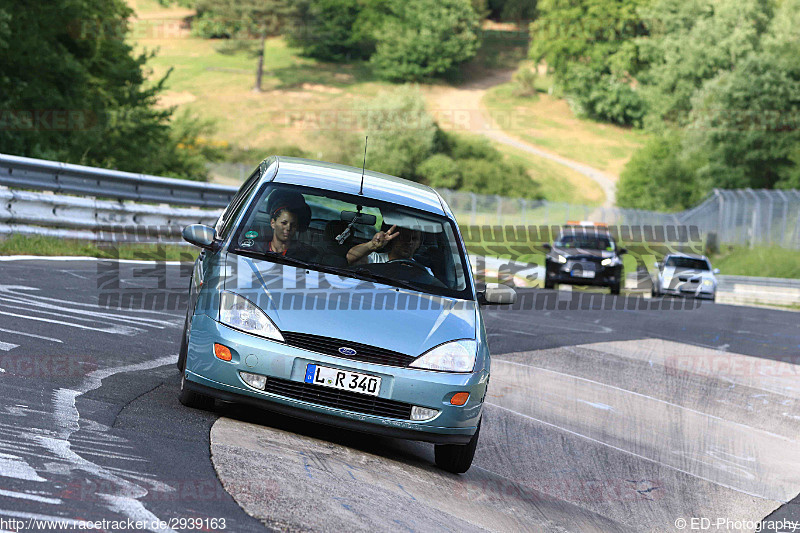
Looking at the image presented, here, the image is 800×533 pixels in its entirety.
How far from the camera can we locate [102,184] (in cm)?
1759

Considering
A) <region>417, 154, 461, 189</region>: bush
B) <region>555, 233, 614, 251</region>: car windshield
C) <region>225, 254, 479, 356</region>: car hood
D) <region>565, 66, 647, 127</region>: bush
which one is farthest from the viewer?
<region>565, 66, 647, 127</region>: bush

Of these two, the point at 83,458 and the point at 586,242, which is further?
the point at 586,242

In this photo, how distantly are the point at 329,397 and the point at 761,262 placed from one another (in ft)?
121

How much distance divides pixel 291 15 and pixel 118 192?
10887 centimetres

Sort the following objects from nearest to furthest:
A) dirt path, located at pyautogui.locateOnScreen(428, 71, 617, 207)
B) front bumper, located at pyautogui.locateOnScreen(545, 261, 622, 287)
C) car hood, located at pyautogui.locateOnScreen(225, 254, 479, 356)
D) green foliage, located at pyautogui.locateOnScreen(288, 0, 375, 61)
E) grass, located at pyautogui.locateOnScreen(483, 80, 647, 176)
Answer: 1. car hood, located at pyautogui.locateOnScreen(225, 254, 479, 356)
2. front bumper, located at pyautogui.locateOnScreen(545, 261, 622, 287)
3. dirt path, located at pyautogui.locateOnScreen(428, 71, 617, 207)
4. grass, located at pyautogui.locateOnScreen(483, 80, 647, 176)
5. green foliage, located at pyautogui.locateOnScreen(288, 0, 375, 61)

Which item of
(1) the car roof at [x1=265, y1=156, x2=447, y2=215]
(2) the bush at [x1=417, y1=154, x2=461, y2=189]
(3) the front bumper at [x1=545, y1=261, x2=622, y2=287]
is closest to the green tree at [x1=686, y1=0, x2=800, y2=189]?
(2) the bush at [x1=417, y1=154, x2=461, y2=189]

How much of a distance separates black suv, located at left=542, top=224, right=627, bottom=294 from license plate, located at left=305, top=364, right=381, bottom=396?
19.5m

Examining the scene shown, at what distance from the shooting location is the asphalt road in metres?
4.79

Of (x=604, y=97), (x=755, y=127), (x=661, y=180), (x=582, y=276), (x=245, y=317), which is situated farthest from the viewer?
(x=604, y=97)

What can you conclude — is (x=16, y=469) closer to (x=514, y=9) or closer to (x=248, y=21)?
(x=248, y=21)

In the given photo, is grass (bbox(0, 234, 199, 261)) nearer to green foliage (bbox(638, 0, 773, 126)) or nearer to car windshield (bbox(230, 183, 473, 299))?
car windshield (bbox(230, 183, 473, 299))

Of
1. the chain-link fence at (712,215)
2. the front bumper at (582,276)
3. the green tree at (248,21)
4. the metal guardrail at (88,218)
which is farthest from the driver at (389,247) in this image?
the green tree at (248,21)

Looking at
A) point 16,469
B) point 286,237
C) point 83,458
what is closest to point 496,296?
point 286,237

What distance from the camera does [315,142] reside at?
3708 inches
